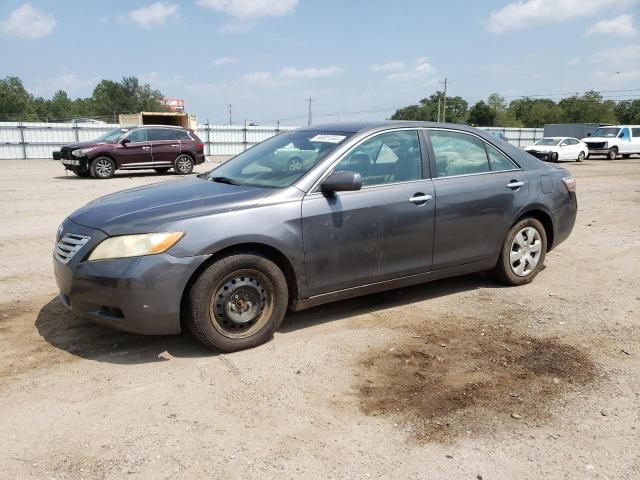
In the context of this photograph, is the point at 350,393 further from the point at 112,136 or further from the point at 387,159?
the point at 112,136

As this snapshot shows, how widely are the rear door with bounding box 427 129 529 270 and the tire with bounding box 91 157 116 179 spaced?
1397 centimetres

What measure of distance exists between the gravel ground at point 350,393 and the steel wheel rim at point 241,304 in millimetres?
197

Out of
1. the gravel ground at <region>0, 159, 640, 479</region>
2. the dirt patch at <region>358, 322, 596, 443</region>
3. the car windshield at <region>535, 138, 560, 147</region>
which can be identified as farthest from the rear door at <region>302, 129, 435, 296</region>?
the car windshield at <region>535, 138, 560, 147</region>

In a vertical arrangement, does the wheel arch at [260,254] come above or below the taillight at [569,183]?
below

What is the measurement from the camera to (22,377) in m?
3.49

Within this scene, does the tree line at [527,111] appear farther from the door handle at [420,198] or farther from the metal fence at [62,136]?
the door handle at [420,198]

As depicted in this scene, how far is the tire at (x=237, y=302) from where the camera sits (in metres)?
3.66

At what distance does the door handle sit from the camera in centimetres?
453

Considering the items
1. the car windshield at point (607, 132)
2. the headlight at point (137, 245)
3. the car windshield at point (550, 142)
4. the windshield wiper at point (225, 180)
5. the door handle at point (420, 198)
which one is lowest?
the headlight at point (137, 245)

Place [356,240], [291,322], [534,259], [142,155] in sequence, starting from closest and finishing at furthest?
[356,240]
[291,322]
[534,259]
[142,155]

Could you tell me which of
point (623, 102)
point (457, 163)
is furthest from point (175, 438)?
point (623, 102)

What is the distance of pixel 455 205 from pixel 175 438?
308cm

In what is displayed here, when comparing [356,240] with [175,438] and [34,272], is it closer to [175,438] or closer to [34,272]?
[175,438]

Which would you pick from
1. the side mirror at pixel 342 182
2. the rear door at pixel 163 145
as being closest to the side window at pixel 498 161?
the side mirror at pixel 342 182
